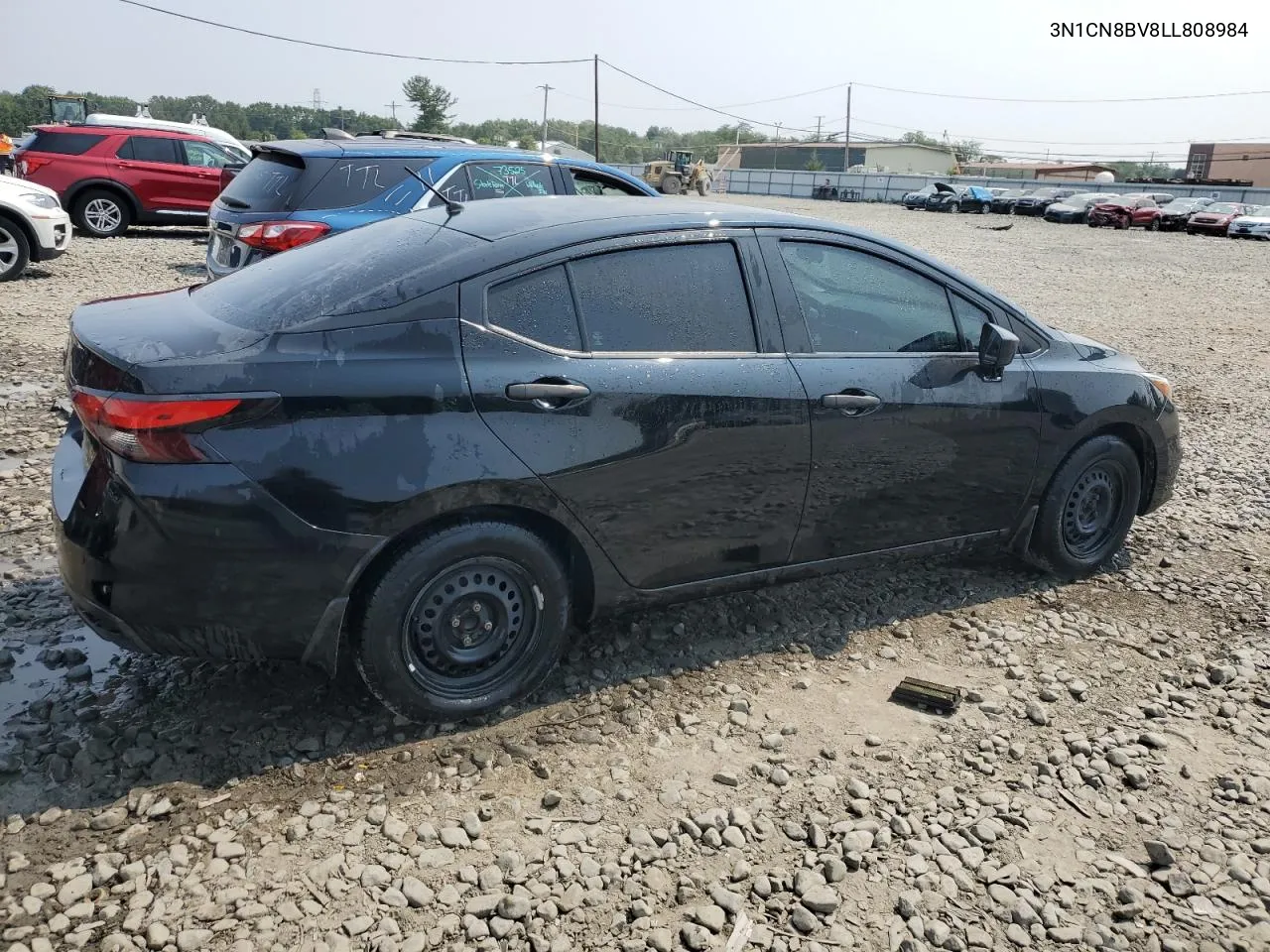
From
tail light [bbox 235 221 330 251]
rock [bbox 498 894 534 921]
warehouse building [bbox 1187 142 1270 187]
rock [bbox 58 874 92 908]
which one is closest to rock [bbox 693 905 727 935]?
rock [bbox 498 894 534 921]

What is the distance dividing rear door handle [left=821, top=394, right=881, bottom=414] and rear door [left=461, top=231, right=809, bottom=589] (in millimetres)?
125

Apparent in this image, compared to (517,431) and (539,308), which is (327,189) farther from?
(517,431)

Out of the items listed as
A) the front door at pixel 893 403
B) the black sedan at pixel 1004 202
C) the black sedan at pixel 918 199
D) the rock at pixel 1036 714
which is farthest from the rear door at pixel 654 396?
the black sedan at pixel 918 199

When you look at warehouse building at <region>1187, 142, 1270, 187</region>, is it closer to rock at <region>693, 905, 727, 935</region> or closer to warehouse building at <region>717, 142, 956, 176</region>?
warehouse building at <region>717, 142, 956, 176</region>

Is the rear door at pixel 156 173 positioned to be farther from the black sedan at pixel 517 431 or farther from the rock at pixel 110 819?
the rock at pixel 110 819

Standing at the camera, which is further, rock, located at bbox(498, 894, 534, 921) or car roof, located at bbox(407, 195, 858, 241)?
car roof, located at bbox(407, 195, 858, 241)

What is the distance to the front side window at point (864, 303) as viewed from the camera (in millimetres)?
3844

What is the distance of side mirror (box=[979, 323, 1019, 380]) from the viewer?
13.2 ft

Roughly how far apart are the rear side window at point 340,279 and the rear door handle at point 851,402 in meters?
1.41

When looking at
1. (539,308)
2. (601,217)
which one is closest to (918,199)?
(601,217)

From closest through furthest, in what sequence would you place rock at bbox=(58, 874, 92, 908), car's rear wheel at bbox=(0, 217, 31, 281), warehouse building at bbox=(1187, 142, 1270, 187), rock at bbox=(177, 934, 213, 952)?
rock at bbox=(177, 934, 213, 952), rock at bbox=(58, 874, 92, 908), car's rear wheel at bbox=(0, 217, 31, 281), warehouse building at bbox=(1187, 142, 1270, 187)

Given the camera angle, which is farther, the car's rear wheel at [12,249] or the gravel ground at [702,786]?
the car's rear wheel at [12,249]

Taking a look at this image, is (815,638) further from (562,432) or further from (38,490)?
(38,490)

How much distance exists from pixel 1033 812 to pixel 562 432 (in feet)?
6.15
